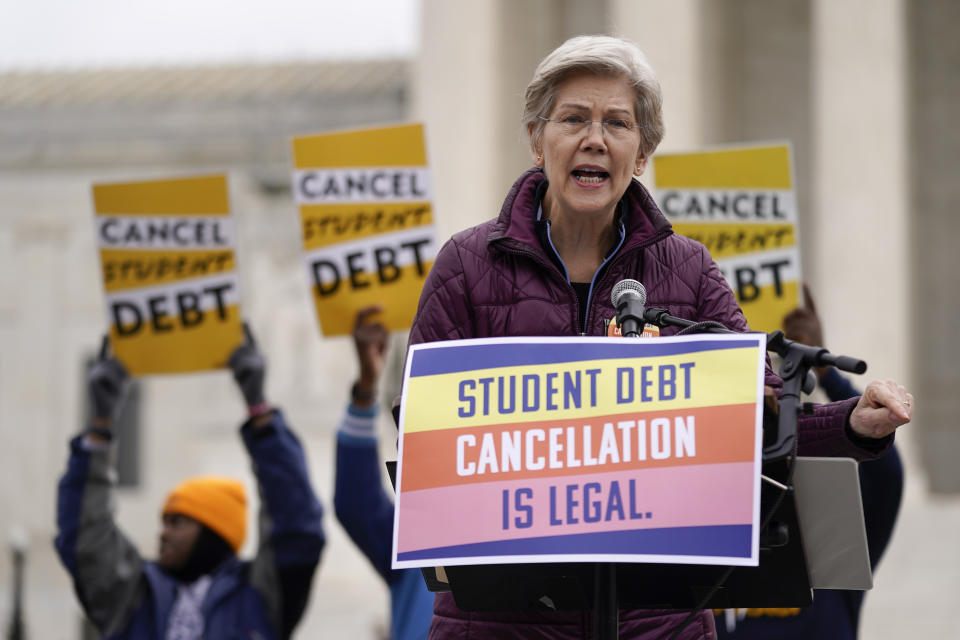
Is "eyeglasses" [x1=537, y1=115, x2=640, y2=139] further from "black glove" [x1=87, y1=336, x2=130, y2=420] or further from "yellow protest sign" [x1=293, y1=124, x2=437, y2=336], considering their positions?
"black glove" [x1=87, y1=336, x2=130, y2=420]

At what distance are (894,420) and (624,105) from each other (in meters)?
0.69

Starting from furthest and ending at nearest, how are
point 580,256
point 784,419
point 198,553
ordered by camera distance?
point 198,553, point 580,256, point 784,419

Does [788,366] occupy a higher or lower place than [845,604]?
higher

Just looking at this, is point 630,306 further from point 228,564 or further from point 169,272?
point 169,272

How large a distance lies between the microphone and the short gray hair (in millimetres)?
349

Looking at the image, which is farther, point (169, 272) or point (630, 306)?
point (169, 272)

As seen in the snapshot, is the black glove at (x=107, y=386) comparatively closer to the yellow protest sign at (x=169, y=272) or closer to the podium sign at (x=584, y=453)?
the yellow protest sign at (x=169, y=272)

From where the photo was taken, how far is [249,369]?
6.30 meters

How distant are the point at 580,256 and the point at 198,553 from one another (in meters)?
3.42

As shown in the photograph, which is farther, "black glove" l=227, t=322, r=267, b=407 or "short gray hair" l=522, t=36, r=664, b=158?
"black glove" l=227, t=322, r=267, b=407

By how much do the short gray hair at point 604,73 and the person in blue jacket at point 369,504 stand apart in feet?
6.98

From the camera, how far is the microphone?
2.57 meters

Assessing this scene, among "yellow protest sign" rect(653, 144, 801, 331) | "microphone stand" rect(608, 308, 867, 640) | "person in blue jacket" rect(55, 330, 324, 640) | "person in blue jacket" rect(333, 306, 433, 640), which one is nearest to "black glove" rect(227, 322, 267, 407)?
"person in blue jacket" rect(55, 330, 324, 640)

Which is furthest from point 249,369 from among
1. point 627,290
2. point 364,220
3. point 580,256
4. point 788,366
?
point 788,366
